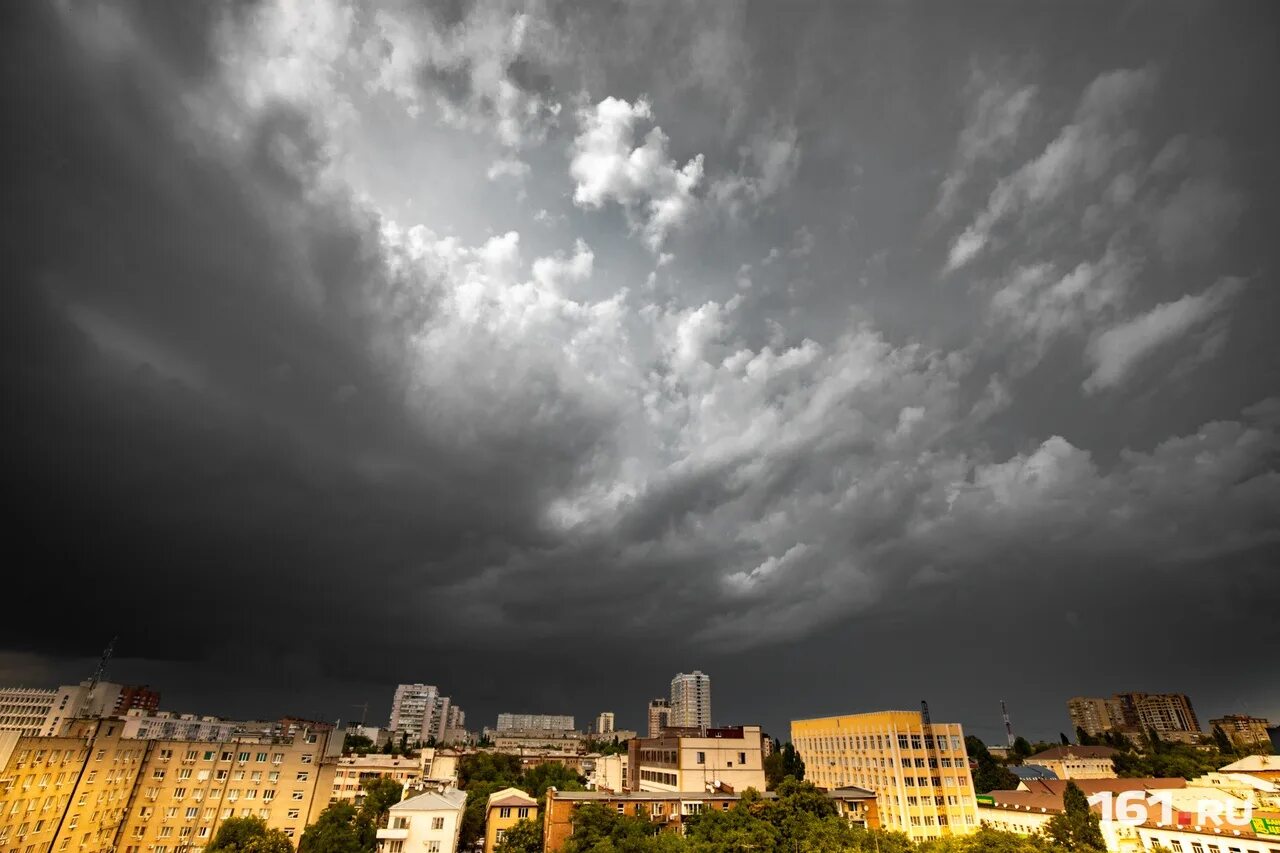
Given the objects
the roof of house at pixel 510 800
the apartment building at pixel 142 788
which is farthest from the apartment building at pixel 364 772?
the roof of house at pixel 510 800

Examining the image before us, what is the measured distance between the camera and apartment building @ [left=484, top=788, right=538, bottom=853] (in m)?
79.6

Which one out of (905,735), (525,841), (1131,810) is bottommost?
(525,841)

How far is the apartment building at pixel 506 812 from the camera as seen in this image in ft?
261

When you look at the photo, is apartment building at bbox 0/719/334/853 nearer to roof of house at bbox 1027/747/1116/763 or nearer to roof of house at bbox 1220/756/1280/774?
roof of house at bbox 1220/756/1280/774

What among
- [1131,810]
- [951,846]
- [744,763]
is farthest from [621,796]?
[1131,810]

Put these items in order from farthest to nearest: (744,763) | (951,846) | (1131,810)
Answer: (744,763)
(1131,810)
(951,846)

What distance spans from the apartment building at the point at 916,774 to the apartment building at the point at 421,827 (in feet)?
204

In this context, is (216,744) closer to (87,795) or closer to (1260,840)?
(87,795)

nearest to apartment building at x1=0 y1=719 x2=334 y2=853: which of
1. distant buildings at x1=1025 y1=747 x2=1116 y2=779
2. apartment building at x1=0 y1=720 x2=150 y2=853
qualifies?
apartment building at x1=0 y1=720 x2=150 y2=853

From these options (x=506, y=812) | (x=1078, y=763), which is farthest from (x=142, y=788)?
(x=1078, y=763)

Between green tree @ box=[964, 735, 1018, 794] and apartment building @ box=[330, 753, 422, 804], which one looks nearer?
apartment building @ box=[330, 753, 422, 804]

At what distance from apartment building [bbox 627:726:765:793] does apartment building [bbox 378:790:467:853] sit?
1571 inches

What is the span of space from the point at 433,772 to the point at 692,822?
91.7 metres

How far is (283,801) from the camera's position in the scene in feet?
283
